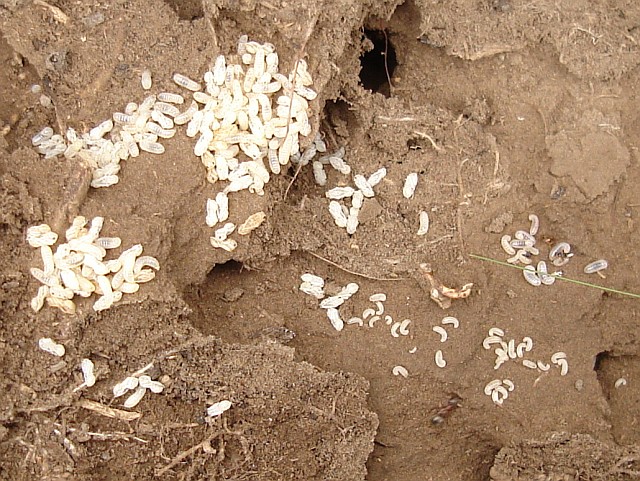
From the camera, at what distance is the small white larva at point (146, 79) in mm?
2963

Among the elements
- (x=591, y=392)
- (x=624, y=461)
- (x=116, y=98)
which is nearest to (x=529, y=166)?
(x=591, y=392)

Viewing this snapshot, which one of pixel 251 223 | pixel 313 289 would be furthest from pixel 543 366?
pixel 251 223

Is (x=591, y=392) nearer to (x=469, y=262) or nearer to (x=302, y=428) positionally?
(x=469, y=262)

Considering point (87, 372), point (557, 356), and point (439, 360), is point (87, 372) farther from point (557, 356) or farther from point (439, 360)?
point (557, 356)

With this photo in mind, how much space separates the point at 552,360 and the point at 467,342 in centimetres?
40

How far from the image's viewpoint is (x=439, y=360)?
332cm

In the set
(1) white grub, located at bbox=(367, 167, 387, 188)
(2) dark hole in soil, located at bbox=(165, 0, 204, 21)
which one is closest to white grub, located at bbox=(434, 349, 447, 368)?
(1) white grub, located at bbox=(367, 167, 387, 188)

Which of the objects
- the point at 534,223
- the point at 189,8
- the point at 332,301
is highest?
the point at 189,8

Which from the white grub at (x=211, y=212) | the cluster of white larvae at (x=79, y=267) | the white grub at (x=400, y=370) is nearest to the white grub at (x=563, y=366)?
the white grub at (x=400, y=370)

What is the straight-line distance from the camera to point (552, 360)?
3.40m

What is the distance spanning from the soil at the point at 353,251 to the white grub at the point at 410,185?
4 cm

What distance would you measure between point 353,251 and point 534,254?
2.61 feet

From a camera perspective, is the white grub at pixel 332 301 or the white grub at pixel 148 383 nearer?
the white grub at pixel 148 383

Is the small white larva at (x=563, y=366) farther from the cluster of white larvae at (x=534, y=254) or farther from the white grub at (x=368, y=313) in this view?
the white grub at (x=368, y=313)
